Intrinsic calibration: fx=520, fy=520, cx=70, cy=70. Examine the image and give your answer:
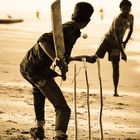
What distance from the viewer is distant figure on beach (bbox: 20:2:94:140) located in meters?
5.11

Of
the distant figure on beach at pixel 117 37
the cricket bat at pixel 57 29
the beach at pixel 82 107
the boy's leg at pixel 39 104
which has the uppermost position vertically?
the cricket bat at pixel 57 29

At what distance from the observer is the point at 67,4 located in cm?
10981

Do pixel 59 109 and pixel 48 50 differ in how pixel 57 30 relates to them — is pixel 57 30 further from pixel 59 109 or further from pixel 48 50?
pixel 59 109

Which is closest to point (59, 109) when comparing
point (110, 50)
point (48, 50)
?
point (48, 50)

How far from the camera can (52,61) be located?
536cm

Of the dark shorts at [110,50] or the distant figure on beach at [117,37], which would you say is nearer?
the distant figure on beach at [117,37]

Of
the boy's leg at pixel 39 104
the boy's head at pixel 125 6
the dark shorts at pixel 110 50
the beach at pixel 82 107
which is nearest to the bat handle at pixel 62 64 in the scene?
the beach at pixel 82 107

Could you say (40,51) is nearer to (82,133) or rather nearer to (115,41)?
(82,133)

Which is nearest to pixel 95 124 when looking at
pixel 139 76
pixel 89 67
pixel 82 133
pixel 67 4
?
pixel 82 133

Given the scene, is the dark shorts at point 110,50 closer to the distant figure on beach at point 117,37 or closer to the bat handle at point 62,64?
the distant figure on beach at point 117,37

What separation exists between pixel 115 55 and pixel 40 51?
14.6 ft

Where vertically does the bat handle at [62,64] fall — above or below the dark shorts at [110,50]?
above

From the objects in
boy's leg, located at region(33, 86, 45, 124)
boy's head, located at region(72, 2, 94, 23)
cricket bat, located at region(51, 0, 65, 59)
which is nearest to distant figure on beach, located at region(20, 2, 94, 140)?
boy's head, located at region(72, 2, 94, 23)

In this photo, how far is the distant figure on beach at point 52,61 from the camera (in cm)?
511
